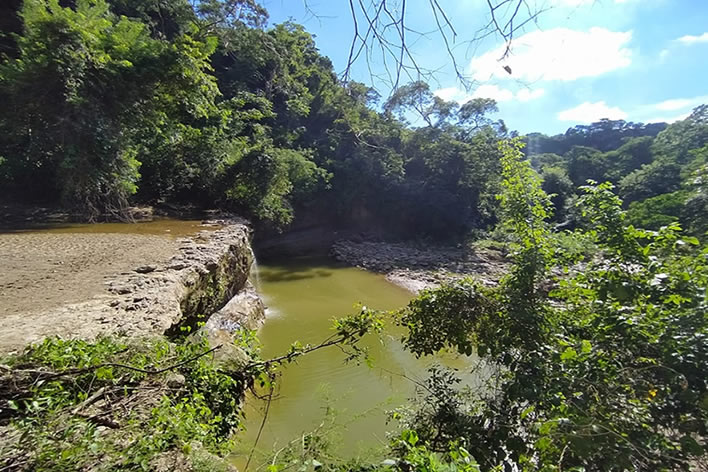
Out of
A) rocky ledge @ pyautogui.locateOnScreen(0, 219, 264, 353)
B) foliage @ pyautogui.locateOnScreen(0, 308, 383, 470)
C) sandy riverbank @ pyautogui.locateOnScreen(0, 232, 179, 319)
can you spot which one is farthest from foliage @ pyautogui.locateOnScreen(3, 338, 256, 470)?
sandy riverbank @ pyautogui.locateOnScreen(0, 232, 179, 319)

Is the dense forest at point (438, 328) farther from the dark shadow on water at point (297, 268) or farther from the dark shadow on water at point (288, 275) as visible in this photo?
the dark shadow on water at point (297, 268)

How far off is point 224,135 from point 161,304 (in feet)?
33.7

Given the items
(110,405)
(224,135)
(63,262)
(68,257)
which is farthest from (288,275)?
(110,405)

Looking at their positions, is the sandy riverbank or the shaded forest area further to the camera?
the shaded forest area

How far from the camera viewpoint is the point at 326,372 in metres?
6.17

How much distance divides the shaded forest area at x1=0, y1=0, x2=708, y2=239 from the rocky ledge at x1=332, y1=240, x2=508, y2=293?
2980mm

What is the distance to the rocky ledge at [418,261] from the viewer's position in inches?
551

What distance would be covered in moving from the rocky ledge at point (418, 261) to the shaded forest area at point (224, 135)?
9.78ft

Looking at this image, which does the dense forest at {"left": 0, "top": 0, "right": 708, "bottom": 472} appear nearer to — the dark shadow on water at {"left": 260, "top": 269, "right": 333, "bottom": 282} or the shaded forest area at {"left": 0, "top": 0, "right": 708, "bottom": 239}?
the shaded forest area at {"left": 0, "top": 0, "right": 708, "bottom": 239}

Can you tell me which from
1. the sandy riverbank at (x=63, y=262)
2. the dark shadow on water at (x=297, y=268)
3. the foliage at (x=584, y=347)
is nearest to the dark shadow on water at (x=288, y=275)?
the dark shadow on water at (x=297, y=268)

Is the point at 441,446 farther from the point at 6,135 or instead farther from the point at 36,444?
the point at 6,135

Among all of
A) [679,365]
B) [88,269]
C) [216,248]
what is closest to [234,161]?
[216,248]

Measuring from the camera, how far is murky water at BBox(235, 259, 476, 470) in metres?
3.67

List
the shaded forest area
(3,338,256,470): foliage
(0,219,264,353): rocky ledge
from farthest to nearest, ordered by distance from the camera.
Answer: the shaded forest area, (0,219,264,353): rocky ledge, (3,338,256,470): foliage
